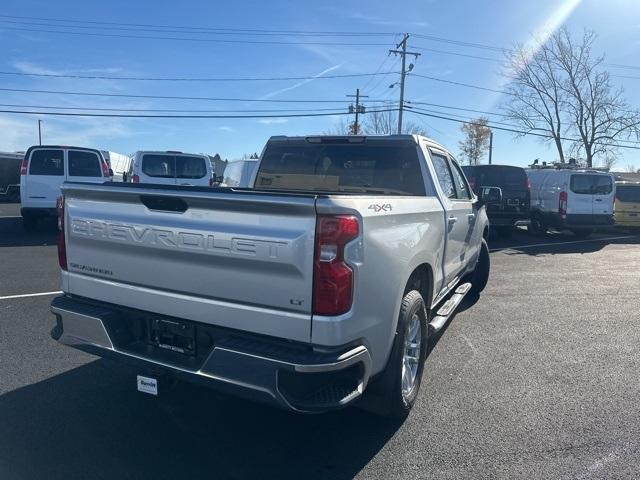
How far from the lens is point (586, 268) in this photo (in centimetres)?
1098

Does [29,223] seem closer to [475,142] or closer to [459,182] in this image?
[459,182]

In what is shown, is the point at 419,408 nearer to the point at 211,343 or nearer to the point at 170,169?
the point at 211,343

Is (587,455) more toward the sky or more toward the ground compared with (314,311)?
Answer: more toward the ground

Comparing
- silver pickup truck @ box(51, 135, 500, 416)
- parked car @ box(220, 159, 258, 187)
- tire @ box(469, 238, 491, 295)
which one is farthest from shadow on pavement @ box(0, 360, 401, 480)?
parked car @ box(220, 159, 258, 187)

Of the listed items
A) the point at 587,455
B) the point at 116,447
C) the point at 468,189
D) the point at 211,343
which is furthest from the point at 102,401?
the point at 468,189

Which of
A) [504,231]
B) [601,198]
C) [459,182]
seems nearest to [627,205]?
[601,198]

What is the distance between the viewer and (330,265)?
275cm

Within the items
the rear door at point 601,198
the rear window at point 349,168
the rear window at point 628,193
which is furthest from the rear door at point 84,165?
the rear window at point 628,193

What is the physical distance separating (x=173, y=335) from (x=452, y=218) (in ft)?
9.35

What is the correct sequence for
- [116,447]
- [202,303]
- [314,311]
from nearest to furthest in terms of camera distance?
[314,311]
[202,303]
[116,447]

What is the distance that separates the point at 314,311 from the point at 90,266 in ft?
5.51

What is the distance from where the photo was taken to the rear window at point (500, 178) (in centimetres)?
1477

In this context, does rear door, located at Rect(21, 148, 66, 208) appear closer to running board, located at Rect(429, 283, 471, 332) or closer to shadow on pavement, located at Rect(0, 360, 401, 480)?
shadow on pavement, located at Rect(0, 360, 401, 480)

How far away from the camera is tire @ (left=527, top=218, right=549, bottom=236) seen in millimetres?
17422
